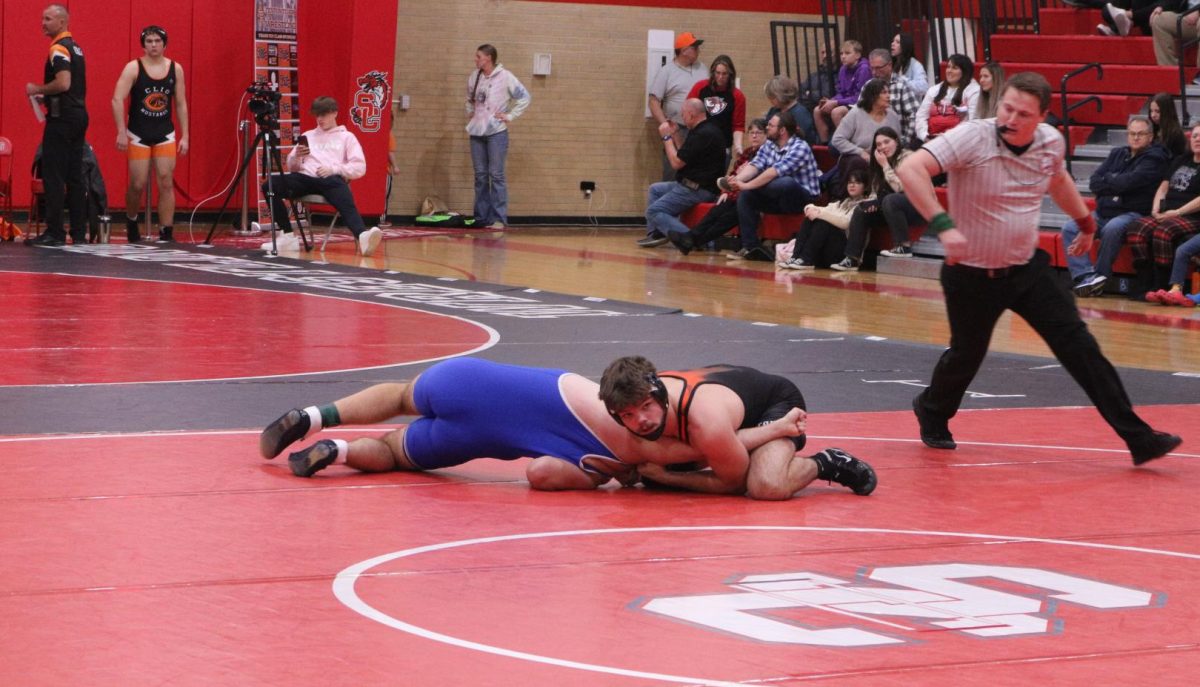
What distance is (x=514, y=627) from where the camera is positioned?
380cm

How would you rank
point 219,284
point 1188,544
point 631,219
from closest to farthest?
point 1188,544 → point 219,284 → point 631,219

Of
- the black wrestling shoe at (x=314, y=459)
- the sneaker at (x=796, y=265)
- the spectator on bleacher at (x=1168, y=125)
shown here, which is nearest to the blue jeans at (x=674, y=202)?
the sneaker at (x=796, y=265)

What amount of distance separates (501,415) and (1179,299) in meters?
7.73

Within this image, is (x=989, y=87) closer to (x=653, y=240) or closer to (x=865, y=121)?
(x=865, y=121)

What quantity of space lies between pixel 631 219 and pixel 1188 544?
16150mm

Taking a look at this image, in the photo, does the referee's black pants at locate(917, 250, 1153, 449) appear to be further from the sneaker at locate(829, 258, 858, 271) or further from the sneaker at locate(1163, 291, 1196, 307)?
the sneaker at locate(829, 258, 858, 271)

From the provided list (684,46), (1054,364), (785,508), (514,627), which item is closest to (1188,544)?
(785,508)

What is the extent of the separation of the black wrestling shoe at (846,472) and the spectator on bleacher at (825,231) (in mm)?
9252

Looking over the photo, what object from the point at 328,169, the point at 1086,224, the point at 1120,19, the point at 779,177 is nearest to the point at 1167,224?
the point at 779,177

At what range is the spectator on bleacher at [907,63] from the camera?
16.0 m

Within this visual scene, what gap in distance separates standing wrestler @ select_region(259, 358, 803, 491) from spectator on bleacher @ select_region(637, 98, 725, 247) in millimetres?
10941

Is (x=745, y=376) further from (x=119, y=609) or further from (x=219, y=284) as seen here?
(x=219, y=284)

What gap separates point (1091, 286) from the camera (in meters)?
12.4

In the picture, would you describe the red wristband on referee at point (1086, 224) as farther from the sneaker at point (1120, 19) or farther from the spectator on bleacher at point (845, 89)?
the sneaker at point (1120, 19)
